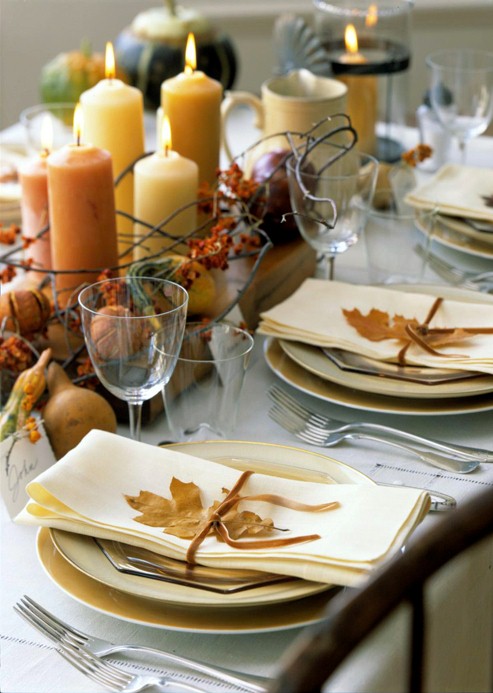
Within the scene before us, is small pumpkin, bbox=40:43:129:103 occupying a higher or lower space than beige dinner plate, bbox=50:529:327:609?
higher

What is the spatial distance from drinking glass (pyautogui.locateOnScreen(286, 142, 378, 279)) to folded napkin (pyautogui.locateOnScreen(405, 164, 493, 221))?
0.15 metres

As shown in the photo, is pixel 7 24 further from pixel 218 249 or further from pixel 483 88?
pixel 218 249

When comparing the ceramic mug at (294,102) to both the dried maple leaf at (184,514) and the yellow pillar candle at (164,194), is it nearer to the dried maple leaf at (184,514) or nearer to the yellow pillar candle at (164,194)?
the yellow pillar candle at (164,194)

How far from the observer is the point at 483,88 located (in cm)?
143

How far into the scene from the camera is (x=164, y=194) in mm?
1056

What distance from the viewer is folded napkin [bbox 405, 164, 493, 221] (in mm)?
1238

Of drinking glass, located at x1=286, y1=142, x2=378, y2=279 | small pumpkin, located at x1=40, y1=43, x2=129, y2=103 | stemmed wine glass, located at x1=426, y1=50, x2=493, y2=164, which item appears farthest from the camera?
small pumpkin, located at x1=40, y1=43, x2=129, y2=103

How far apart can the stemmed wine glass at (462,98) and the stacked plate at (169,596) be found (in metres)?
1.02

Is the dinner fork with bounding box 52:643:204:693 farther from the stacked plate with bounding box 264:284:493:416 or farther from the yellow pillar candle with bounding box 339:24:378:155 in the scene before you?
the yellow pillar candle with bounding box 339:24:378:155

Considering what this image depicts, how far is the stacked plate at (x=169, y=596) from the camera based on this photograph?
23.5 inches

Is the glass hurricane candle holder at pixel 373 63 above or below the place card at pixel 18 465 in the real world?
above

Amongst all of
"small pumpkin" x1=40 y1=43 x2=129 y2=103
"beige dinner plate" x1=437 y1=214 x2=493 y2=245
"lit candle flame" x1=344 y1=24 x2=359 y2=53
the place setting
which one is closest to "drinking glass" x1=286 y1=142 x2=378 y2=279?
the place setting

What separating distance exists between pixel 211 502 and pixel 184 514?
0.08 feet

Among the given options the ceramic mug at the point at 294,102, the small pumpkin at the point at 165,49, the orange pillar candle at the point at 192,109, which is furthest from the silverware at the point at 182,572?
the small pumpkin at the point at 165,49
